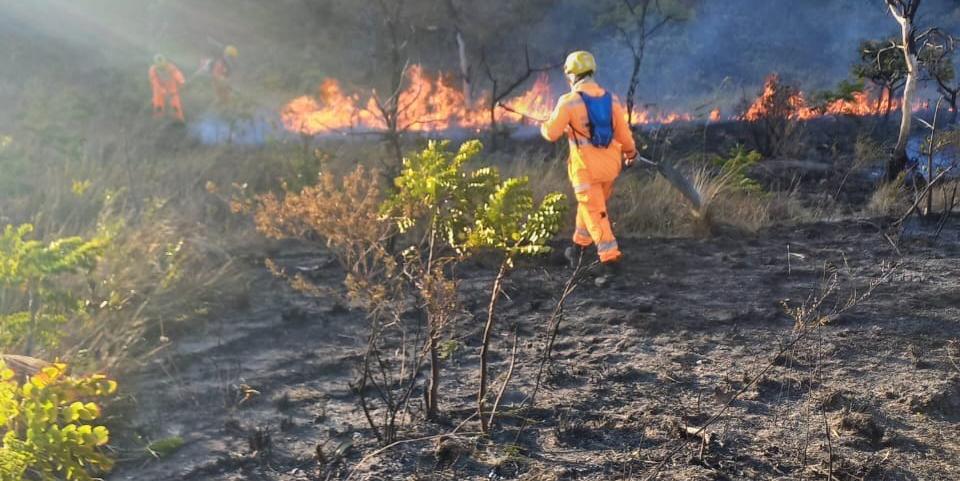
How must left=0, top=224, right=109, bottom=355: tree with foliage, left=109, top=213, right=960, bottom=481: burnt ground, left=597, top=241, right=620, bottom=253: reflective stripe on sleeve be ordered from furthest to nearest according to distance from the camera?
left=597, top=241, right=620, bottom=253: reflective stripe on sleeve → left=109, top=213, right=960, bottom=481: burnt ground → left=0, top=224, right=109, bottom=355: tree with foliage

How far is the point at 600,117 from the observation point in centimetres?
577

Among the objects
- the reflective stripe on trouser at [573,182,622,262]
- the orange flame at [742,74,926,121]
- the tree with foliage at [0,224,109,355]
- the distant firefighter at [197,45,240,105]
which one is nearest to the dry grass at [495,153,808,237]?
the reflective stripe on trouser at [573,182,622,262]

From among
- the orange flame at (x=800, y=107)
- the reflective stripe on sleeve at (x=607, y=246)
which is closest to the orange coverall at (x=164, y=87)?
the orange flame at (x=800, y=107)

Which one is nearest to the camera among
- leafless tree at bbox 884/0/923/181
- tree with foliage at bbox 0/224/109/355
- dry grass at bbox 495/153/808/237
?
tree with foliage at bbox 0/224/109/355

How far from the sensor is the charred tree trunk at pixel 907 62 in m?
7.16

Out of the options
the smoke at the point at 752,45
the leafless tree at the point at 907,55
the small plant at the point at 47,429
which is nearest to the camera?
the small plant at the point at 47,429

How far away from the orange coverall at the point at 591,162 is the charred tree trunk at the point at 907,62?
301cm

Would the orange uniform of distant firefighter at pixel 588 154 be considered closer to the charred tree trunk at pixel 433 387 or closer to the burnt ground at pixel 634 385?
the burnt ground at pixel 634 385

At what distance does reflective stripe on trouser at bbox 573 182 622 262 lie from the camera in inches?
231

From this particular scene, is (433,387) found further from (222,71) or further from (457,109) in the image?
(222,71)

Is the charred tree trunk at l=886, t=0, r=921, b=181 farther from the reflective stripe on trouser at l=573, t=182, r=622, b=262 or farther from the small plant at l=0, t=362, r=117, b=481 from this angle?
the small plant at l=0, t=362, r=117, b=481

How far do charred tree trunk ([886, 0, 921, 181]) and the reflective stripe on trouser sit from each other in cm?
326

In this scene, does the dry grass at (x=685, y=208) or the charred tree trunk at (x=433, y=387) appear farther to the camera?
the dry grass at (x=685, y=208)

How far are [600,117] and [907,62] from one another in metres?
3.40
